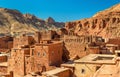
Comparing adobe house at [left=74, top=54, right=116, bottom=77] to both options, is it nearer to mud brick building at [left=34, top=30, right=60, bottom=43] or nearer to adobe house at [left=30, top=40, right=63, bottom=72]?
adobe house at [left=30, top=40, right=63, bottom=72]

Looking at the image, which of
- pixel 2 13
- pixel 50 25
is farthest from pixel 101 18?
pixel 2 13

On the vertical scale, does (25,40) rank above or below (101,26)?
below

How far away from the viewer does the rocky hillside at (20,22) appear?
92.0 metres

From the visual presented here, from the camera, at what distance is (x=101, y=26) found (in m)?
46.5

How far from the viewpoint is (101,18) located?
4731cm

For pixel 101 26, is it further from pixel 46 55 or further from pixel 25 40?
pixel 46 55

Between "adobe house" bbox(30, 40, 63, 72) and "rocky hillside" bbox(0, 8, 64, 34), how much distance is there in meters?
64.7

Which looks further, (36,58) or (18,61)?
(18,61)

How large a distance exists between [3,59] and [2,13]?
7789 centimetres

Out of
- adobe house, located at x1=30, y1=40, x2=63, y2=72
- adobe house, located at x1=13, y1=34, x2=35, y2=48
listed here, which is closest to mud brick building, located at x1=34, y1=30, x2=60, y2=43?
adobe house, located at x1=13, y1=34, x2=35, y2=48

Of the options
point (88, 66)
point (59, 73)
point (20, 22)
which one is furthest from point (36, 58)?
point (20, 22)

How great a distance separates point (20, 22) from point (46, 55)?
252 feet

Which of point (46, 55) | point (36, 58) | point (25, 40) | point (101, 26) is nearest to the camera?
point (46, 55)

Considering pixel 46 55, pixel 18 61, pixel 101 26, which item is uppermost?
pixel 101 26
